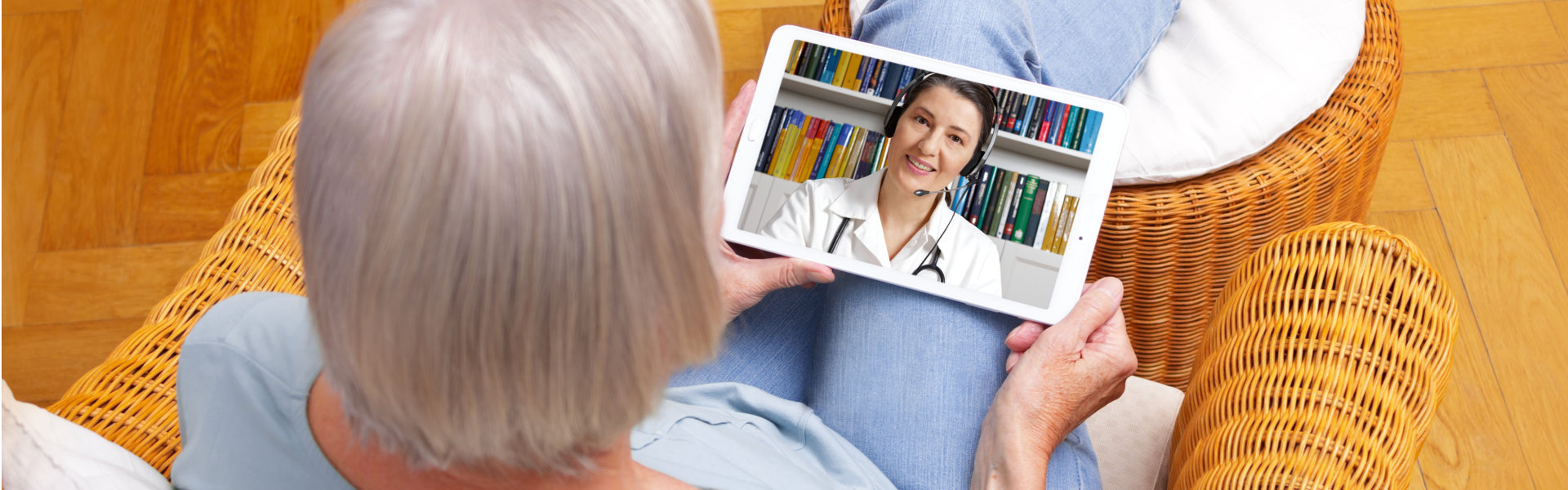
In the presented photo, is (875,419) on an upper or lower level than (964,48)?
lower

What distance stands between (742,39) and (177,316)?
38.5 inches

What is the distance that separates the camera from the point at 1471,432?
45.1 inches

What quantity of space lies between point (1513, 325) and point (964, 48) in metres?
0.89

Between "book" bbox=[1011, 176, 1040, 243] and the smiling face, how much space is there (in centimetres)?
5

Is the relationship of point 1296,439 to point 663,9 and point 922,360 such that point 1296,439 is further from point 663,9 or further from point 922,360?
point 663,9

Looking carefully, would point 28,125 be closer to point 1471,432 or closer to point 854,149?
point 854,149

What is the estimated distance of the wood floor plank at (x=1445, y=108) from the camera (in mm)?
1351

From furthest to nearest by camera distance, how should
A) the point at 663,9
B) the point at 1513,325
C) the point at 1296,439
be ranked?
the point at 1513,325
the point at 1296,439
the point at 663,9

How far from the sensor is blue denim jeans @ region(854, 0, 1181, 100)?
0.83 m

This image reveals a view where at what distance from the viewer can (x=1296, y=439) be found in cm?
60

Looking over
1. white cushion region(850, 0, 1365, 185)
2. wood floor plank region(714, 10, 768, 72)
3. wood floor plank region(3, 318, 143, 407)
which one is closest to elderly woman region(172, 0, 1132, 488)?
white cushion region(850, 0, 1365, 185)

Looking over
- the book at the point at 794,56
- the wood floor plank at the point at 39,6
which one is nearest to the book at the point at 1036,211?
the book at the point at 794,56

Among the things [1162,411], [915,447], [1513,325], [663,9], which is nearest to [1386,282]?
[1162,411]

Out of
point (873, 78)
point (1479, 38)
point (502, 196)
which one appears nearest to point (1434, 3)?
point (1479, 38)
